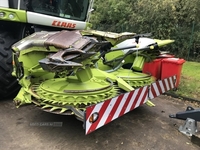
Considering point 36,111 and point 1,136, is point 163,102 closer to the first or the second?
point 36,111

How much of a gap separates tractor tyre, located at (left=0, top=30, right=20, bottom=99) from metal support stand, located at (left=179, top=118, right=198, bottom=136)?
281cm

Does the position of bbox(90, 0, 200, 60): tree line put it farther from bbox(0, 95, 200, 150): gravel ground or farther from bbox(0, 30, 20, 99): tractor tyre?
bbox(0, 30, 20, 99): tractor tyre

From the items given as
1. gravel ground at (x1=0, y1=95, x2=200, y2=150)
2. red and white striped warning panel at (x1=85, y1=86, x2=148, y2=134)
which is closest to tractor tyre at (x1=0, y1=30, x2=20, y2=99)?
gravel ground at (x1=0, y1=95, x2=200, y2=150)

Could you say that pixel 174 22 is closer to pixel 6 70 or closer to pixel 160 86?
pixel 160 86

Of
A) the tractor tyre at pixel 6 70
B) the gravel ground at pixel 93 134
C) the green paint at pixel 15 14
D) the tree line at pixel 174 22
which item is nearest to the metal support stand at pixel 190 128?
the gravel ground at pixel 93 134

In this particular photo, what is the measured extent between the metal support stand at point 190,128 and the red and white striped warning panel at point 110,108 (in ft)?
2.09

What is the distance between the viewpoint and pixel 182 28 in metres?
10.2

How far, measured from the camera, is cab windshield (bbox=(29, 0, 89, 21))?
3.91 meters

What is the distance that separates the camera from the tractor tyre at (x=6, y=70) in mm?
3596

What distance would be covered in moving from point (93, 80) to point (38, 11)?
178cm

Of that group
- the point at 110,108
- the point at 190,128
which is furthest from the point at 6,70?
the point at 190,128

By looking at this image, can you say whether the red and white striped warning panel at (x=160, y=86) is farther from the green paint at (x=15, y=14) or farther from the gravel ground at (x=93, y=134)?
the green paint at (x=15, y=14)

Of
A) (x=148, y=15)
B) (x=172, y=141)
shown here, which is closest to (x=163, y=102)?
(x=172, y=141)

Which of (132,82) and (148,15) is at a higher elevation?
(148,15)
